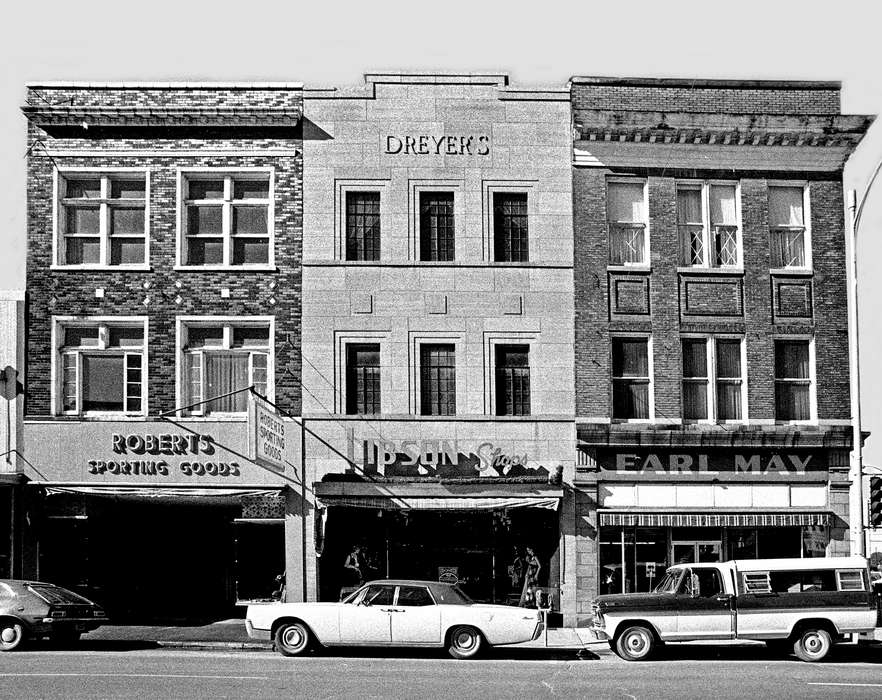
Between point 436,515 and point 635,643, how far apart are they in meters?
7.53

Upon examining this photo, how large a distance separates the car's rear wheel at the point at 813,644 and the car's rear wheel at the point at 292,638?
869 centimetres

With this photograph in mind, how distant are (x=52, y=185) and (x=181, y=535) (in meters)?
8.71

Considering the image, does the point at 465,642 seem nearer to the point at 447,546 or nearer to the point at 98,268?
the point at 447,546

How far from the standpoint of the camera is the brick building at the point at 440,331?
28.9 m

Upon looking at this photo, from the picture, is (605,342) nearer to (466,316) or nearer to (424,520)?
(466,316)

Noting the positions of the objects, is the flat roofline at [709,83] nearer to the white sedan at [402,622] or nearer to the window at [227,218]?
the window at [227,218]

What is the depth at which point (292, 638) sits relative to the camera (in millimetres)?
22578

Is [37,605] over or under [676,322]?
under

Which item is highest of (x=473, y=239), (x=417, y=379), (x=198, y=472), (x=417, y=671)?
(x=473, y=239)

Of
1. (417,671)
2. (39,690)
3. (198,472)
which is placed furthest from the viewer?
(198,472)

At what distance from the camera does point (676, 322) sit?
2948cm

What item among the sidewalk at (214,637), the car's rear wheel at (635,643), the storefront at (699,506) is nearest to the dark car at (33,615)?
the sidewalk at (214,637)

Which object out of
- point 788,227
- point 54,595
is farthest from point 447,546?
point 788,227

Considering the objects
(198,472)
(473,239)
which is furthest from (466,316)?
(198,472)
